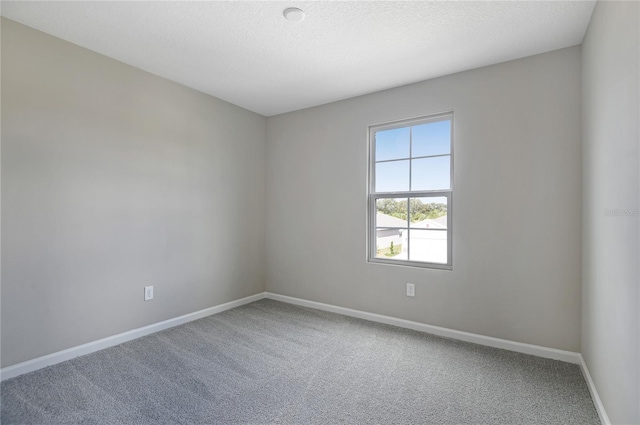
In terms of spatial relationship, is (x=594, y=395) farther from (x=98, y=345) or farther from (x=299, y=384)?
(x=98, y=345)

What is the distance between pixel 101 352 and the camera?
2525mm

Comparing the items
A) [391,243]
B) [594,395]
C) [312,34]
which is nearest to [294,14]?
[312,34]

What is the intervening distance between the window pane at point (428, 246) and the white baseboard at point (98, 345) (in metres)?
2.20

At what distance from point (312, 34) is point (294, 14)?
27cm

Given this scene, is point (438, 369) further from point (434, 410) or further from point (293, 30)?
point (293, 30)

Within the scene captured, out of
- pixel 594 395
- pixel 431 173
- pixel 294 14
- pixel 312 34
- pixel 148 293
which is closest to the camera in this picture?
pixel 594 395

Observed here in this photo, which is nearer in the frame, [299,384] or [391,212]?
[299,384]

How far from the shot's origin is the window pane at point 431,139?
2.98 meters

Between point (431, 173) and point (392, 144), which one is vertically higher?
point (392, 144)

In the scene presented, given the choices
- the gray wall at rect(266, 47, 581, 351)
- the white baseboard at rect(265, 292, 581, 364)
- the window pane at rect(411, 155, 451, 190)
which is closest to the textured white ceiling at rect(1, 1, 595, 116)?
the gray wall at rect(266, 47, 581, 351)

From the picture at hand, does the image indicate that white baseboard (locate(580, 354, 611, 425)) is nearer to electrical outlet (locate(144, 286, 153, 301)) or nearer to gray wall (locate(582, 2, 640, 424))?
gray wall (locate(582, 2, 640, 424))

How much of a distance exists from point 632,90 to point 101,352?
3718mm

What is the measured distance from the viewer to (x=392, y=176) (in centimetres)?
331

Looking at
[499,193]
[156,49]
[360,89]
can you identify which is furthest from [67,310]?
[499,193]
